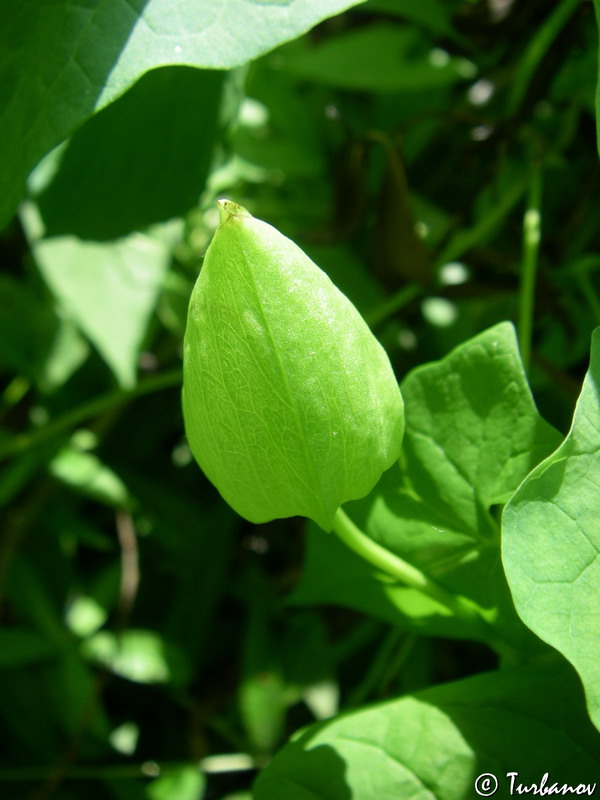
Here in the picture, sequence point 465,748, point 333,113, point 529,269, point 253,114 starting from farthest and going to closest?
point 253,114 < point 333,113 < point 529,269 < point 465,748

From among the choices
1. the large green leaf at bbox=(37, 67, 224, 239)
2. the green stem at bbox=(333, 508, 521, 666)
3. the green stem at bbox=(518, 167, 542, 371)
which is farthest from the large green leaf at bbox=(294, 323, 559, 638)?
the large green leaf at bbox=(37, 67, 224, 239)

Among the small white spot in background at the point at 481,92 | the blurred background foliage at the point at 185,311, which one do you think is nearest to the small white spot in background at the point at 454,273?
the blurred background foliage at the point at 185,311

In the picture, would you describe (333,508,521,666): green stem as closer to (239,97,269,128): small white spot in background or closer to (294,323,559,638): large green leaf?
(294,323,559,638): large green leaf

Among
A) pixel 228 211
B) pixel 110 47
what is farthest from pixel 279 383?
pixel 110 47

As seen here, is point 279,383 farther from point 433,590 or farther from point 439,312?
point 439,312

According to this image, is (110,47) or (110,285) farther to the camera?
(110,285)

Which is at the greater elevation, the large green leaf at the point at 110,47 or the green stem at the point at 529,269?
the large green leaf at the point at 110,47

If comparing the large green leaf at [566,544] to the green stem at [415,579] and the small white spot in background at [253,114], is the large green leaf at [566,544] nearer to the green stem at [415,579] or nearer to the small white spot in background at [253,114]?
the green stem at [415,579]
